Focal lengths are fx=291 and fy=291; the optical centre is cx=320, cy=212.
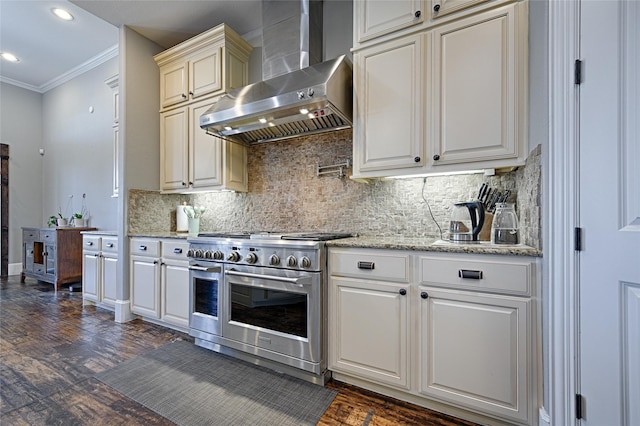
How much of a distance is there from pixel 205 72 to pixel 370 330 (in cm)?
289

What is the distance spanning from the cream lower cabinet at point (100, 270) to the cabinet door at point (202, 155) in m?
1.18

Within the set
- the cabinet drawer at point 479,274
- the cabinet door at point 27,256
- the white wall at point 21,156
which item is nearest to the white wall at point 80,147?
the white wall at point 21,156

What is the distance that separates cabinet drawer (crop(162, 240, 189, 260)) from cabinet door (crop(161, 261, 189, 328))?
6 cm

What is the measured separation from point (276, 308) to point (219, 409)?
65 cm

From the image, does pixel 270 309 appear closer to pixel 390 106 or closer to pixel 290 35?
pixel 390 106

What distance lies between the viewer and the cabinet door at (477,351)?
1388mm

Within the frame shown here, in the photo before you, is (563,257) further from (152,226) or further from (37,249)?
(37,249)

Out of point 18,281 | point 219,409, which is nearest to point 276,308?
point 219,409

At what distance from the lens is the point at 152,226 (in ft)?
10.9

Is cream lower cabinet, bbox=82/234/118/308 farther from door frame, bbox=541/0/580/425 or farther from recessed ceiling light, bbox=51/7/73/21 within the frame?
door frame, bbox=541/0/580/425

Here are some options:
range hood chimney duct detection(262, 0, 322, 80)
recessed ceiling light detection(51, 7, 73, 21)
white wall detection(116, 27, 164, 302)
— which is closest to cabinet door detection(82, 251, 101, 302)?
white wall detection(116, 27, 164, 302)

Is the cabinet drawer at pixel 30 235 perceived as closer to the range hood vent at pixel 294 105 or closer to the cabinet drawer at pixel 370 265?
the range hood vent at pixel 294 105

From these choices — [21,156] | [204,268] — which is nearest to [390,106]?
[204,268]

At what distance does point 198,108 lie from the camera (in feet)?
10.00
